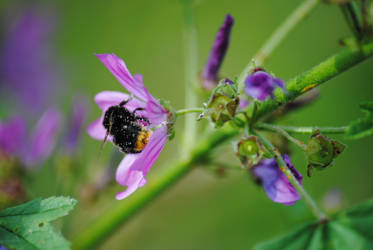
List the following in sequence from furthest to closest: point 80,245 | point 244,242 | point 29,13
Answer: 1. point 244,242
2. point 29,13
3. point 80,245

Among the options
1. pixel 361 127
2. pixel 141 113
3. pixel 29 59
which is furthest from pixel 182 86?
pixel 361 127

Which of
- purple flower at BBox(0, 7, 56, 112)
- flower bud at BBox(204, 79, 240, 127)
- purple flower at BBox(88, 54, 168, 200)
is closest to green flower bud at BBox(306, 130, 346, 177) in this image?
flower bud at BBox(204, 79, 240, 127)

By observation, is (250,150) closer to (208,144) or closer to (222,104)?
(222,104)

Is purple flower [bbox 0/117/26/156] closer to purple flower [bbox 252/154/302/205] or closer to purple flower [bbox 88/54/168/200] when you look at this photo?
purple flower [bbox 88/54/168/200]

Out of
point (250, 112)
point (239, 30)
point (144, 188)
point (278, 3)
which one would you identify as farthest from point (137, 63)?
point (250, 112)

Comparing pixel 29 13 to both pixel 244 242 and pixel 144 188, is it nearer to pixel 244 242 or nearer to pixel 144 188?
pixel 144 188

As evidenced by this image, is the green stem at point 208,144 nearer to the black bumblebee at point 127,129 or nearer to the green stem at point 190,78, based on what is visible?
the green stem at point 190,78
